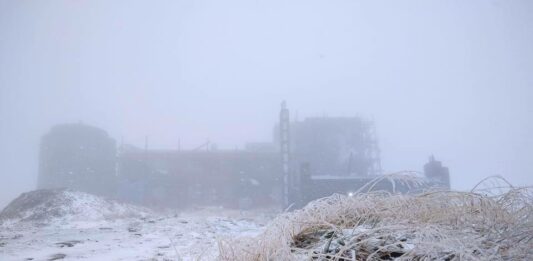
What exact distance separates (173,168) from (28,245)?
81.2ft

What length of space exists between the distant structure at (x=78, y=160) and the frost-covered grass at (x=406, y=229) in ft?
110

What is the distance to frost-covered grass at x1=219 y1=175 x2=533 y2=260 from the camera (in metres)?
2.00

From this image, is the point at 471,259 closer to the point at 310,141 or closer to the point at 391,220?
the point at 391,220

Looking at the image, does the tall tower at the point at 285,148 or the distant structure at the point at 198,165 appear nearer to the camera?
the tall tower at the point at 285,148

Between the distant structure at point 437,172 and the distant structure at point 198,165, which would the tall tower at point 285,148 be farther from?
the distant structure at point 437,172

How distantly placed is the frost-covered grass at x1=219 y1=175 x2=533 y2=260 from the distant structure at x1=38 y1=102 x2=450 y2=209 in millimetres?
23199

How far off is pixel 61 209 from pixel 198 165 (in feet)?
57.1

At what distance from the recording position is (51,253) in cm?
575

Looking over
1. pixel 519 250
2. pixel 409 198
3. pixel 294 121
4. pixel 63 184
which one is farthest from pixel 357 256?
pixel 63 184

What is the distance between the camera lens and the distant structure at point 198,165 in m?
30.4

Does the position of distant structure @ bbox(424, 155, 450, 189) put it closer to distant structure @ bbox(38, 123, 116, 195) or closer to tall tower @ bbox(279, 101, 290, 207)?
tall tower @ bbox(279, 101, 290, 207)

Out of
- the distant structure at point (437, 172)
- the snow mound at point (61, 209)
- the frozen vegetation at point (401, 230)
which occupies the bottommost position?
the snow mound at point (61, 209)

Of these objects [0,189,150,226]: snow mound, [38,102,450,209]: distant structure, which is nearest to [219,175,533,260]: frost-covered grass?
[0,189,150,226]: snow mound

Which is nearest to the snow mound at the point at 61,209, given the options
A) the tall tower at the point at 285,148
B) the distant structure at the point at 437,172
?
the tall tower at the point at 285,148
